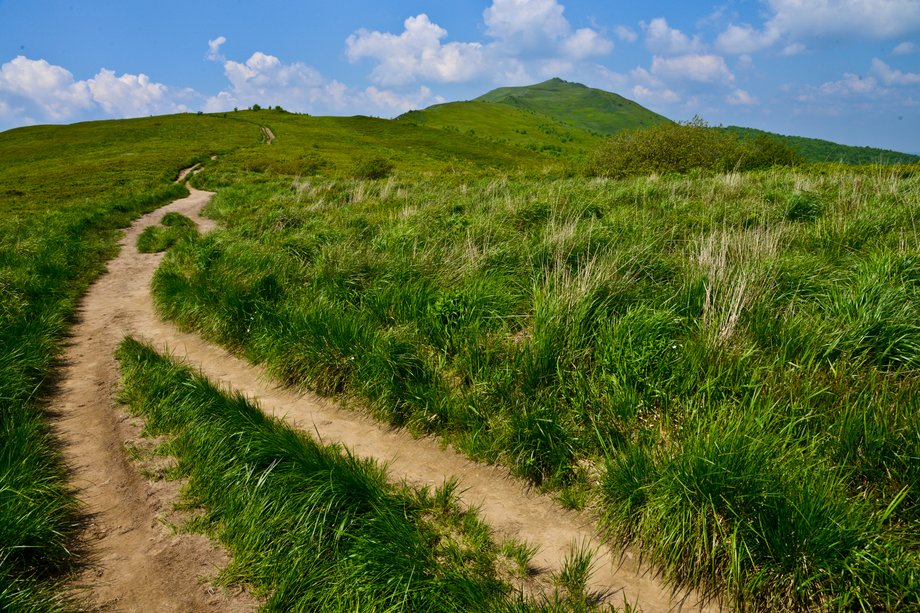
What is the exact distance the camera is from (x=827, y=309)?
16.7 ft

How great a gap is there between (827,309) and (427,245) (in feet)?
18.4

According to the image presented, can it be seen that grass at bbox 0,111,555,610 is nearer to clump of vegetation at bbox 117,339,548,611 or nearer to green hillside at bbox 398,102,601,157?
clump of vegetation at bbox 117,339,548,611

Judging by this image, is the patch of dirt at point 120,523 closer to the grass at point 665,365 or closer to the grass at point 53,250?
the grass at point 53,250

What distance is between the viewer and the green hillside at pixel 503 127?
81.9m

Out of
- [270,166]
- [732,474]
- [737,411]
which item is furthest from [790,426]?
[270,166]

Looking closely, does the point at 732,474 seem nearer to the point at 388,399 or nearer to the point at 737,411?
the point at 737,411

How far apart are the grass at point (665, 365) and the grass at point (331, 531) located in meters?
0.83

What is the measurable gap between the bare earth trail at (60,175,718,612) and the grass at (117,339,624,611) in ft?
0.58

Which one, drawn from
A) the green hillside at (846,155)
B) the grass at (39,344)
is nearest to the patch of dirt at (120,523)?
the grass at (39,344)

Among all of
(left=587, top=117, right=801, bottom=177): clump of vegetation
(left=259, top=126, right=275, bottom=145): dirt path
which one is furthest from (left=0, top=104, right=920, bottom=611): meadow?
(left=259, top=126, right=275, bottom=145): dirt path

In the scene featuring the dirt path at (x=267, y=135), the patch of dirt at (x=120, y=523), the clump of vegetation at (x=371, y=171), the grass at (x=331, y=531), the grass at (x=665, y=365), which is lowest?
the patch of dirt at (x=120, y=523)

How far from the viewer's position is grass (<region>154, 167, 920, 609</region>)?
3.07 metres

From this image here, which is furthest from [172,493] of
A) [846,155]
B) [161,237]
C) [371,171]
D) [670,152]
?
[846,155]

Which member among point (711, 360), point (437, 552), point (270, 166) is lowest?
point (437, 552)
